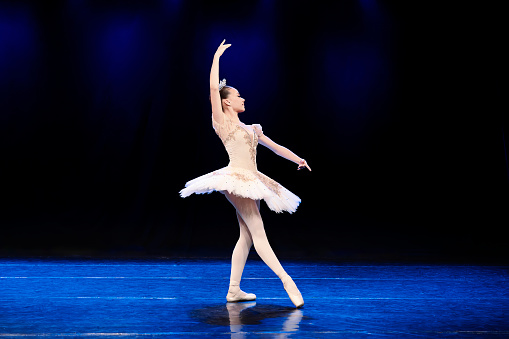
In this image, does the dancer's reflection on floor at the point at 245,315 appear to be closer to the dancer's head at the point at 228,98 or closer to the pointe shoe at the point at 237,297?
the pointe shoe at the point at 237,297

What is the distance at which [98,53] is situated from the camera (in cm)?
576

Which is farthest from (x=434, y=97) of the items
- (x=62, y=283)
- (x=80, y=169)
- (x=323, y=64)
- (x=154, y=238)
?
(x=62, y=283)

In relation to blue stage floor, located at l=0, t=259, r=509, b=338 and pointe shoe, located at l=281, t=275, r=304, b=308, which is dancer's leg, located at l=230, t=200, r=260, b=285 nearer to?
blue stage floor, located at l=0, t=259, r=509, b=338

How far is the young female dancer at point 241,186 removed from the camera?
2770 millimetres

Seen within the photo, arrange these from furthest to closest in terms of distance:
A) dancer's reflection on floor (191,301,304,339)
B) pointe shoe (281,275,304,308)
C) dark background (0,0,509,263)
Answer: dark background (0,0,509,263) < pointe shoe (281,275,304,308) < dancer's reflection on floor (191,301,304,339)

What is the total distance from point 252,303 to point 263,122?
2.98 meters

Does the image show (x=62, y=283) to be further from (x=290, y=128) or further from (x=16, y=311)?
(x=290, y=128)

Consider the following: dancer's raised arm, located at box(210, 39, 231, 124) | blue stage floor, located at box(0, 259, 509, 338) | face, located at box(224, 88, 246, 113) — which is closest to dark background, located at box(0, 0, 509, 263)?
blue stage floor, located at box(0, 259, 509, 338)

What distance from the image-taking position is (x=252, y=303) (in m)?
2.90

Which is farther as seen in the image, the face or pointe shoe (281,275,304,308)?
the face

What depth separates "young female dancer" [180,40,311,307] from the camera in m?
2.77

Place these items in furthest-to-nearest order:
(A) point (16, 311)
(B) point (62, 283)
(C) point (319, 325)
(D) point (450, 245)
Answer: (D) point (450, 245)
(B) point (62, 283)
(A) point (16, 311)
(C) point (319, 325)

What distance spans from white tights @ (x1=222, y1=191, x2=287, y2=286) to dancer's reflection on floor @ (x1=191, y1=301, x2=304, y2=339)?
15 cm

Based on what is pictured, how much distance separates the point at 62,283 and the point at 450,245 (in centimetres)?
352
